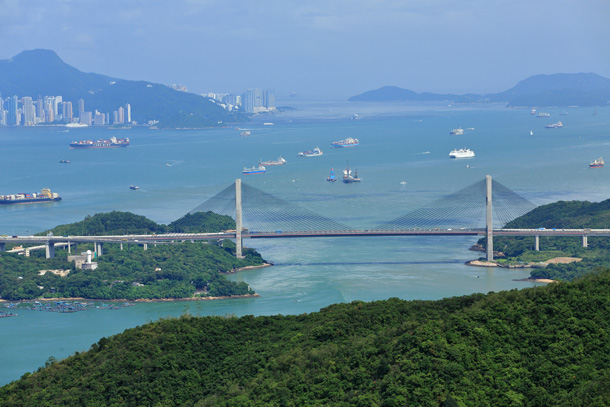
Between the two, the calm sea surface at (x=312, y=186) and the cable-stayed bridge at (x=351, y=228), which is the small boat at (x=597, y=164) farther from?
the cable-stayed bridge at (x=351, y=228)

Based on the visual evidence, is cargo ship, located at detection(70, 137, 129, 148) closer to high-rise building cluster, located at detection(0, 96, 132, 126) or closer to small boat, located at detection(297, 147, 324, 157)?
small boat, located at detection(297, 147, 324, 157)

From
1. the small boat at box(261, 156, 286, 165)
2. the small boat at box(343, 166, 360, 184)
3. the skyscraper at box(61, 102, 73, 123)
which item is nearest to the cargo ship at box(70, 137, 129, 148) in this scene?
the small boat at box(261, 156, 286, 165)

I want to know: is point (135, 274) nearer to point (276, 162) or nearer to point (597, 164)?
point (276, 162)

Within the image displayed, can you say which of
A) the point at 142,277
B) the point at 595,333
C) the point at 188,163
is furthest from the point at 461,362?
the point at 188,163

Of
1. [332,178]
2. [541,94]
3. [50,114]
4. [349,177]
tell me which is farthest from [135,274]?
[541,94]

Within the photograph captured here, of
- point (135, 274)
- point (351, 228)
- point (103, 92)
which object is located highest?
point (103, 92)

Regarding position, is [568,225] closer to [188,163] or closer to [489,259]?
[489,259]

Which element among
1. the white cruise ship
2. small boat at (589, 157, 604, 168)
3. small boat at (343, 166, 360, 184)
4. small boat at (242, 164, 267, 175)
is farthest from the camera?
the white cruise ship
